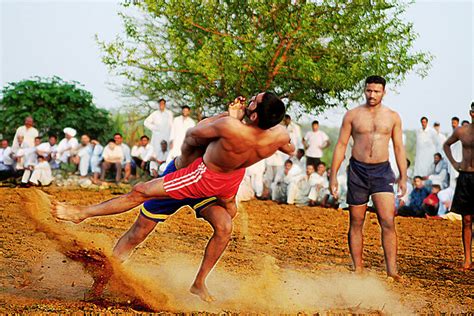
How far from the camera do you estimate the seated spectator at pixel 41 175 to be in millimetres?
17859

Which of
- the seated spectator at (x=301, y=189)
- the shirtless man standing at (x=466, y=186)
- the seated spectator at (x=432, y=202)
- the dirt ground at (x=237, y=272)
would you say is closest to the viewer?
the dirt ground at (x=237, y=272)

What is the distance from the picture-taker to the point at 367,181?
8.18 metres

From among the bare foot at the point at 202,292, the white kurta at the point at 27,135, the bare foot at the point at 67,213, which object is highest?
the white kurta at the point at 27,135

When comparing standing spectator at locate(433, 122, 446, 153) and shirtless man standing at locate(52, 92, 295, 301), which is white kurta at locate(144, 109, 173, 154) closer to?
standing spectator at locate(433, 122, 446, 153)

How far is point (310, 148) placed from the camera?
1820 cm

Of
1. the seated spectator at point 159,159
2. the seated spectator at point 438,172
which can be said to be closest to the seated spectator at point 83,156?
the seated spectator at point 159,159

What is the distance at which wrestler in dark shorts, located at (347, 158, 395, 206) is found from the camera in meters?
8.14

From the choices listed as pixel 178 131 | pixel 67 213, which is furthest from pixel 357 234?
pixel 178 131

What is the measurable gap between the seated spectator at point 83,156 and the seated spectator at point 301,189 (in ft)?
18.0

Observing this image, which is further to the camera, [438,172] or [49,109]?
[49,109]

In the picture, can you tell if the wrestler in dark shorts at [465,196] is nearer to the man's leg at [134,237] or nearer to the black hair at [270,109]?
the black hair at [270,109]

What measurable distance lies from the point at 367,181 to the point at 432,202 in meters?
7.52

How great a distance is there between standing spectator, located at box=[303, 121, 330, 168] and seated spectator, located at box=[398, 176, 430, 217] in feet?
9.62

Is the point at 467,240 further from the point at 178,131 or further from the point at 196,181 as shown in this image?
the point at 178,131
